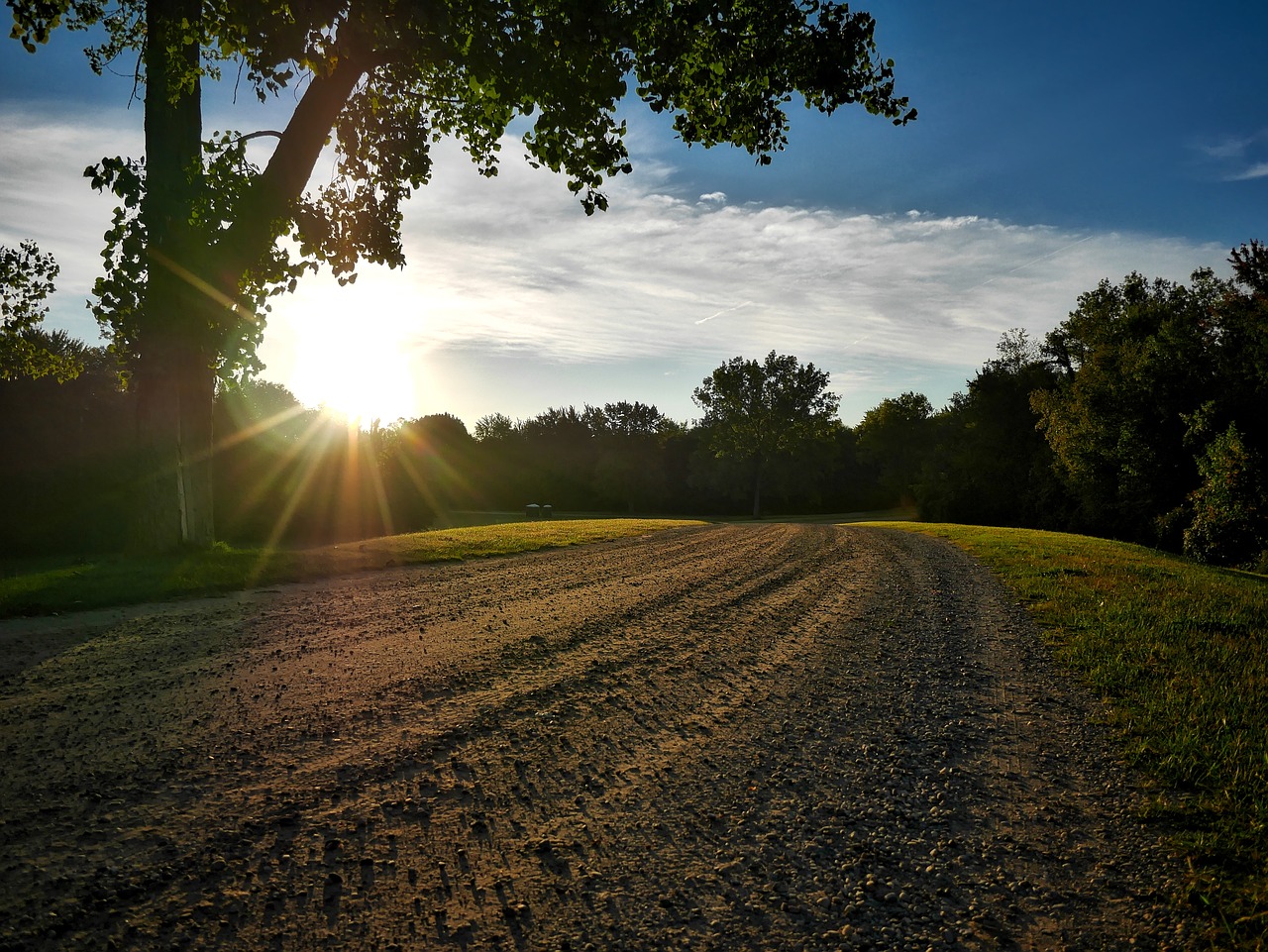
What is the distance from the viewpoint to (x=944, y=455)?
182 feet

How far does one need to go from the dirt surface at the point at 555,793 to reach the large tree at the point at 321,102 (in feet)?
19.2

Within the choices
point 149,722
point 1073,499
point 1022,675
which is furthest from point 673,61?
point 1073,499

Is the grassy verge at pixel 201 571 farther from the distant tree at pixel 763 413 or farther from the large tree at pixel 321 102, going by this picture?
the distant tree at pixel 763 413

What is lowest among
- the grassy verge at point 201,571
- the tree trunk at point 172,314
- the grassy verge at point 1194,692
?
the grassy verge at point 1194,692

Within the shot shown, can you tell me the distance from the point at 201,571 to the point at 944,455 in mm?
55127

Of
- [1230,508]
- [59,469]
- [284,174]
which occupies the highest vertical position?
[284,174]

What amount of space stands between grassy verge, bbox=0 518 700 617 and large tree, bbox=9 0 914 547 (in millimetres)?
1345

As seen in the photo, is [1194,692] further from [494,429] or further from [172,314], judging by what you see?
[494,429]

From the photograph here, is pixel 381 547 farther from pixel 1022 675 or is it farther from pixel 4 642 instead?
pixel 1022 675

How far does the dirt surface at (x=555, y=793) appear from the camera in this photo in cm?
259

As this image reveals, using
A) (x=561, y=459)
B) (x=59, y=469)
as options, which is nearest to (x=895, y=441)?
(x=561, y=459)

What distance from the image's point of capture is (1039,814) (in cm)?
352

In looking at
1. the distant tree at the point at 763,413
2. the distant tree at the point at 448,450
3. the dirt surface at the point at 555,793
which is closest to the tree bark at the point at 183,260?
the dirt surface at the point at 555,793

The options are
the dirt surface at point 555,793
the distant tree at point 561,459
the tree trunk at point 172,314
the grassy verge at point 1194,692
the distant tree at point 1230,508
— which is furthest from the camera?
the distant tree at point 561,459
